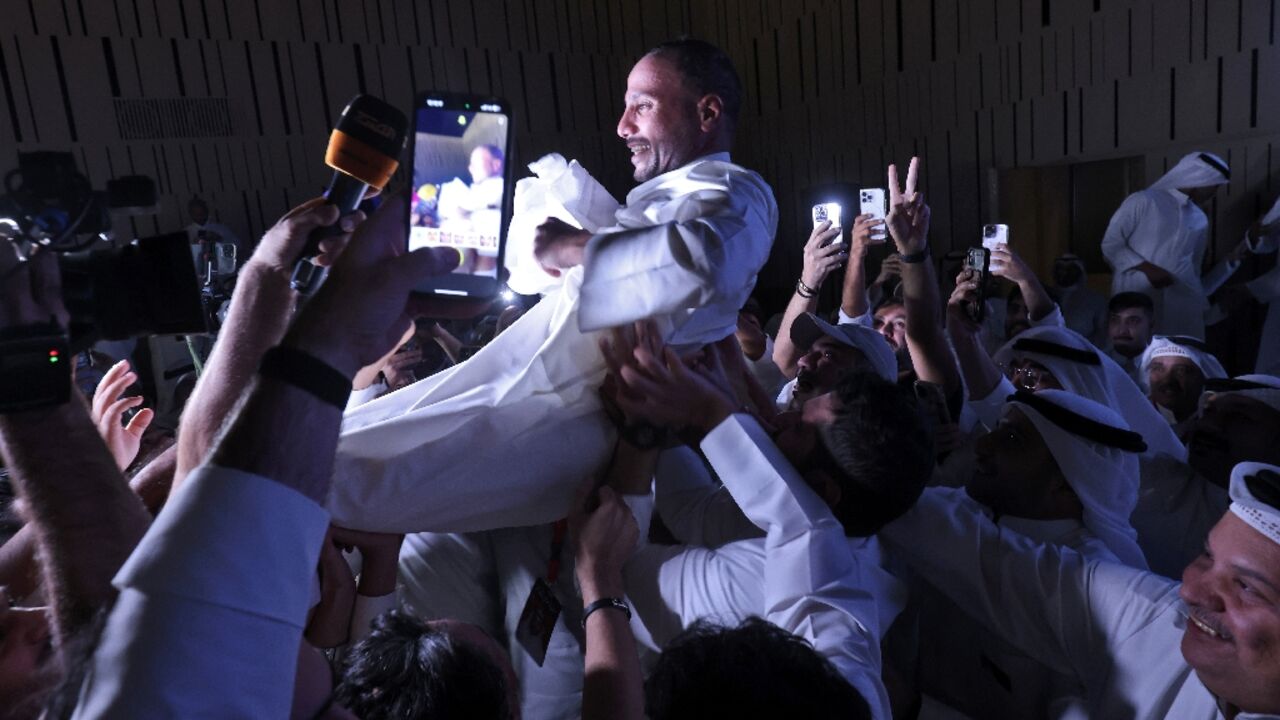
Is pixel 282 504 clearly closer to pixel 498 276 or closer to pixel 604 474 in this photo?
pixel 498 276

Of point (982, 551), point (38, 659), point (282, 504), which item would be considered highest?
point (282, 504)

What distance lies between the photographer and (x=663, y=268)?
138 centimetres

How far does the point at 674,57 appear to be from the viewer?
178cm

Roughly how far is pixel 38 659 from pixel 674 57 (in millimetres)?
1474

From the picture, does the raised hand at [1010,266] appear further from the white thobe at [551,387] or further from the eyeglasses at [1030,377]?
the white thobe at [551,387]

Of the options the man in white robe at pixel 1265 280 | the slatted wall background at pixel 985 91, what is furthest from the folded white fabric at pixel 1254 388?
the slatted wall background at pixel 985 91

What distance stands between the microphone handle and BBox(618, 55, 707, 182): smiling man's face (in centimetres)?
74

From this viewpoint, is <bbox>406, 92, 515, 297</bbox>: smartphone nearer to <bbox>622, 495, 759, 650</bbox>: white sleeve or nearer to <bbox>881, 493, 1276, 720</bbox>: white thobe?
<bbox>622, 495, 759, 650</bbox>: white sleeve

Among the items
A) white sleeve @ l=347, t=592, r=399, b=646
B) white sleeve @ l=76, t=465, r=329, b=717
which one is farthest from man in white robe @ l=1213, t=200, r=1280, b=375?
white sleeve @ l=76, t=465, r=329, b=717

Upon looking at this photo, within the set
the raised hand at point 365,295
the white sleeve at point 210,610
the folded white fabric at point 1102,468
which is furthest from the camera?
the folded white fabric at point 1102,468

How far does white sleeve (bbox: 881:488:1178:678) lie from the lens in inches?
60.3

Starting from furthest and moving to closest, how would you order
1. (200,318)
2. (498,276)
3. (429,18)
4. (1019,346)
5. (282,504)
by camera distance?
(429,18) → (1019,346) → (498,276) → (200,318) → (282,504)

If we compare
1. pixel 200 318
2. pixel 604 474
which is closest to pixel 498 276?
pixel 200 318

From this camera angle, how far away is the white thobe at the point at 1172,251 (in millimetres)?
5105
